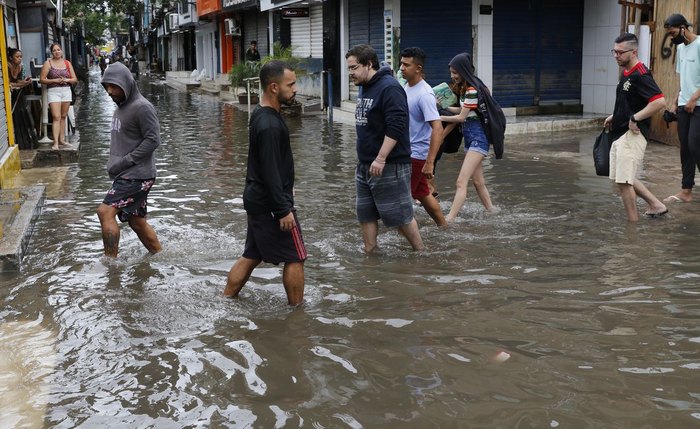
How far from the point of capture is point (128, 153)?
6594mm

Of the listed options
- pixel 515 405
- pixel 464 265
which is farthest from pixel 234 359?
pixel 464 265

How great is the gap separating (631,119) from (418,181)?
6.95 ft

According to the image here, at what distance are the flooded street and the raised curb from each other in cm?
14

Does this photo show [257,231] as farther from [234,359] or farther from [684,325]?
[684,325]

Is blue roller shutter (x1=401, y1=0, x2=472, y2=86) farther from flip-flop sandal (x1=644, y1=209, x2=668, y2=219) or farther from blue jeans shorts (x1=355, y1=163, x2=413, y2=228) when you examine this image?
blue jeans shorts (x1=355, y1=163, x2=413, y2=228)

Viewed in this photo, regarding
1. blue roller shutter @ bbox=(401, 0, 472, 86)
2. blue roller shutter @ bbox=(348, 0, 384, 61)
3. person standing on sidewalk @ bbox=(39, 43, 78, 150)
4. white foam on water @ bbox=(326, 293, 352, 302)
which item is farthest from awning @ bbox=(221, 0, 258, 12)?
white foam on water @ bbox=(326, 293, 352, 302)

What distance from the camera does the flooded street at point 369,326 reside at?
3969 millimetres

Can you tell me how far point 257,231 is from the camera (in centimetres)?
530

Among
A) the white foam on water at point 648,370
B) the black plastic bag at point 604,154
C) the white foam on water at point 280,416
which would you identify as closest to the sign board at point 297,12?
the black plastic bag at point 604,154

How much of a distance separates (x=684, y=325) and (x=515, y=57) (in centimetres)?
1345

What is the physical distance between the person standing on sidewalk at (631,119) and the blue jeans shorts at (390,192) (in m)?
2.41

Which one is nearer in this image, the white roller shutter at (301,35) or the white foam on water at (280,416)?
the white foam on water at (280,416)

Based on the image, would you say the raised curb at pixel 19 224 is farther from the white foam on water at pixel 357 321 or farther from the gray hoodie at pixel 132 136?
the white foam on water at pixel 357 321

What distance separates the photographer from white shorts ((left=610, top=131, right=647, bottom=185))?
25.2 feet
